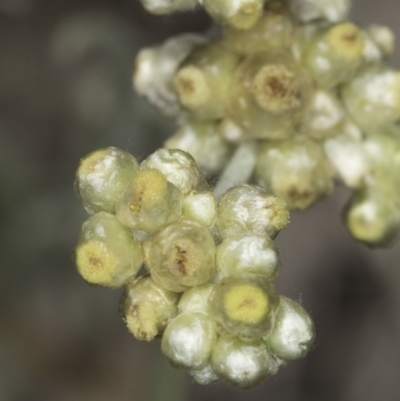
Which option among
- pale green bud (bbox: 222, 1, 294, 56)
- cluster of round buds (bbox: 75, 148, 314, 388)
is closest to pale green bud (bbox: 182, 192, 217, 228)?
cluster of round buds (bbox: 75, 148, 314, 388)

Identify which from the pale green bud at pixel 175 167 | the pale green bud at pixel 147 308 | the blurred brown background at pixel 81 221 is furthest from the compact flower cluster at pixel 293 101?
the blurred brown background at pixel 81 221

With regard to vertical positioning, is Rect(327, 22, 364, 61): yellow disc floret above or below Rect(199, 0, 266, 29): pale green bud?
below

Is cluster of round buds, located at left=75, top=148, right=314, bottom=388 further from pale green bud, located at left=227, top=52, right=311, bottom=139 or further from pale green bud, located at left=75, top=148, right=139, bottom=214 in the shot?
pale green bud, located at left=227, top=52, right=311, bottom=139

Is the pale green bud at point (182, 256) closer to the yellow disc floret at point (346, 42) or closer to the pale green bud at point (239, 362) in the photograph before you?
the pale green bud at point (239, 362)

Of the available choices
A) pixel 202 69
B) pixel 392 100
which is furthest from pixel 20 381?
pixel 392 100

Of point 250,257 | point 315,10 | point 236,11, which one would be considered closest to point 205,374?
point 250,257

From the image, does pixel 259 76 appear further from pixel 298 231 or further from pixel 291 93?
pixel 298 231
